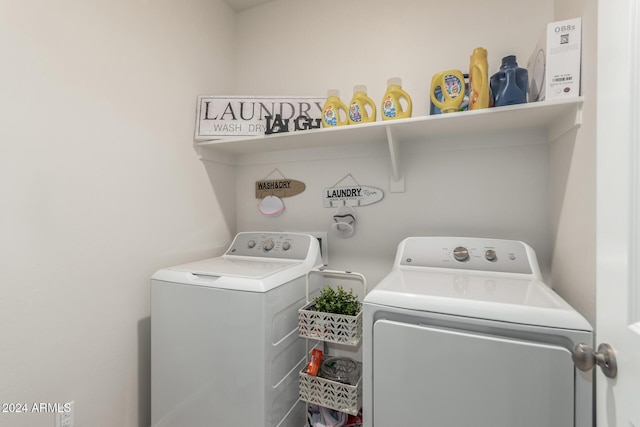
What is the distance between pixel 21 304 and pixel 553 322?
5.27 ft

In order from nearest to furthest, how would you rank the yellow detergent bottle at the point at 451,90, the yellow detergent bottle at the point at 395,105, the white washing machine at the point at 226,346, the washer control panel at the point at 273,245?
the white washing machine at the point at 226,346 < the yellow detergent bottle at the point at 451,90 < the yellow detergent bottle at the point at 395,105 < the washer control panel at the point at 273,245

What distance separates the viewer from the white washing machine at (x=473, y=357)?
0.76 m

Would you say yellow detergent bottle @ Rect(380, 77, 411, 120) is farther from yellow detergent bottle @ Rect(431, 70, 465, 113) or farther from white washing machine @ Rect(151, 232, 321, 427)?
white washing machine @ Rect(151, 232, 321, 427)

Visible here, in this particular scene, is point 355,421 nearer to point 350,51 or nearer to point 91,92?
point 91,92

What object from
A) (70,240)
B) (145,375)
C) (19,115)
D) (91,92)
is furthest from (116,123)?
(145,375)

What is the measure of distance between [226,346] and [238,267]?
0.36m

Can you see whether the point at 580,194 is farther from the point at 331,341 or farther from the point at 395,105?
the point at 331,341

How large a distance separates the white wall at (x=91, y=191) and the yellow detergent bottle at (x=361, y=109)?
91 cm

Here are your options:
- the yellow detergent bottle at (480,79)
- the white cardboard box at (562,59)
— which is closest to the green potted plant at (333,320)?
the yellow detergent bottle at (480,79)

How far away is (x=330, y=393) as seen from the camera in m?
1.19

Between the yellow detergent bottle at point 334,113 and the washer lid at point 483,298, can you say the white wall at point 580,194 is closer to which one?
the washer lid at point 483,298

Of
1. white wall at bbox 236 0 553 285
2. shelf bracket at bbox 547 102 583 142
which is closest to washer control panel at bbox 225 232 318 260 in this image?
white wall at bbox 236 0 553 285

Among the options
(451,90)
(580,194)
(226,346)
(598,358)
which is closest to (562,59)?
(451,90)

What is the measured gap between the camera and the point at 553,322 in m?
0.78
